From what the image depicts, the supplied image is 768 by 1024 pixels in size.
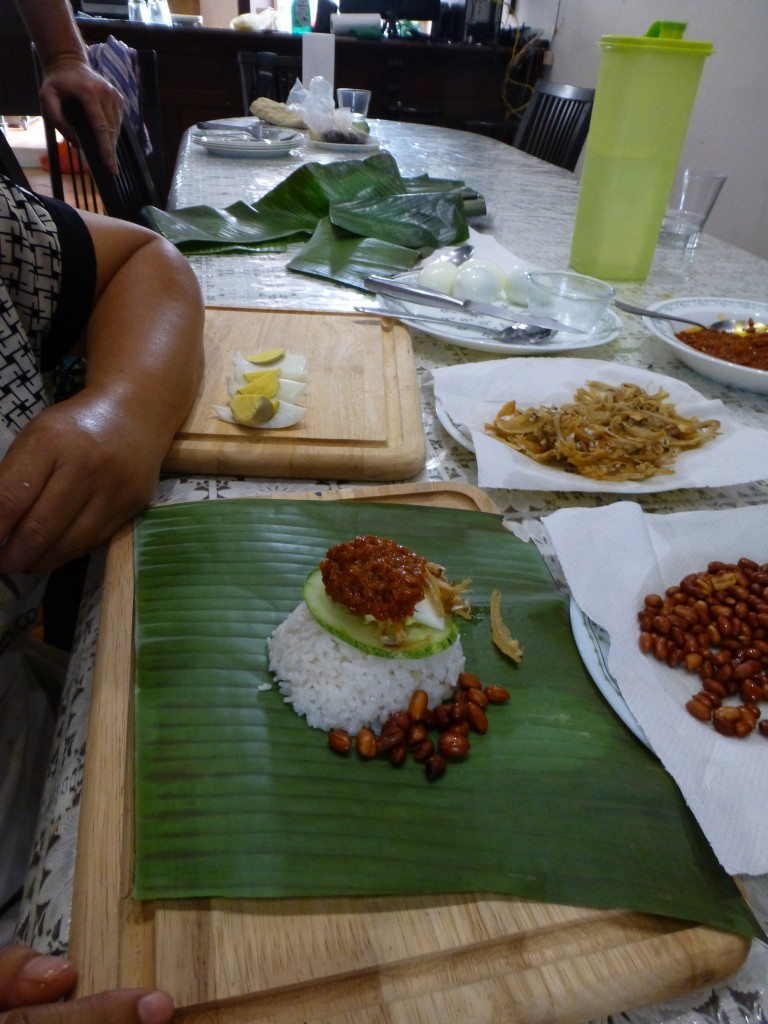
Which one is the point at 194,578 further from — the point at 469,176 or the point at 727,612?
the point at 469,176

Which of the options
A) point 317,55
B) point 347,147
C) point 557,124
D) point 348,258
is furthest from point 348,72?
point 348,258

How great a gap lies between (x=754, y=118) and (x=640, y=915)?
175 inches

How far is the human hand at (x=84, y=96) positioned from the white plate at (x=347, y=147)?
5.57 ft

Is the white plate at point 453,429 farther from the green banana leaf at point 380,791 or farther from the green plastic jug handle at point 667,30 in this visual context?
the green plastic jug handle at point 667,30

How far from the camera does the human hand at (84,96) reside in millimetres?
1619

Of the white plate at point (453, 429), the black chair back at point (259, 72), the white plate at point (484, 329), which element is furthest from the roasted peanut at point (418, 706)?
the black chair back at point (259, 72)

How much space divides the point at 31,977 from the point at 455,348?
51.2 inches

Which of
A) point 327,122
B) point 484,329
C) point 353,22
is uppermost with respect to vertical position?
point 353,22

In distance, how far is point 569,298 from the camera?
1504 mm

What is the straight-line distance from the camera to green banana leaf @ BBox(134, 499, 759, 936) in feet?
1.76

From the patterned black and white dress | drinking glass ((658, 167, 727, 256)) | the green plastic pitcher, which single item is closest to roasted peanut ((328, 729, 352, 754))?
the patterned black and white dress

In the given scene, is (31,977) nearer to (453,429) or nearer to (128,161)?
(453,429)

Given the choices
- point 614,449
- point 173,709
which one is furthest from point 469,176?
point 173,709

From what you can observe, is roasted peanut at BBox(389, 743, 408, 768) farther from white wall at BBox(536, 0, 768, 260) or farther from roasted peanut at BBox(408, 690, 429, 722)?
white wall at BBox(536, 0, 768, 260)
